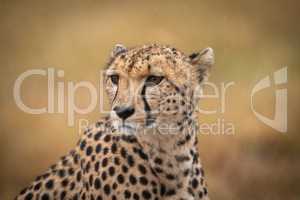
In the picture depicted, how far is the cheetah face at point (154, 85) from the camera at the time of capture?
1.93 meters

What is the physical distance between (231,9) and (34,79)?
100 cm

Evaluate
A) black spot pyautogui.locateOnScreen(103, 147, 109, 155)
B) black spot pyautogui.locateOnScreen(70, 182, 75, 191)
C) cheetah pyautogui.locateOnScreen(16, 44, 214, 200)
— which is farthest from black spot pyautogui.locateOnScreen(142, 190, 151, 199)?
black spot pyautogui.locateOnScreen(70, 182, 75, 191)

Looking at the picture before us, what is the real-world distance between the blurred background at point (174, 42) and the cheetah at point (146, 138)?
37cm

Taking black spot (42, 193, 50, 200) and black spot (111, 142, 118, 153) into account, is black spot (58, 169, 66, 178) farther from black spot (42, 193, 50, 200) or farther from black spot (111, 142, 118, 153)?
black spot (111, 142, 118, 153)

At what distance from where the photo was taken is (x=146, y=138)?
1990 millimetres

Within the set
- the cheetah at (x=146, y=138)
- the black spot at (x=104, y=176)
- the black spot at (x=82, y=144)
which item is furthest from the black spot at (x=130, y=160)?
the black spot at (x=82, y=144)

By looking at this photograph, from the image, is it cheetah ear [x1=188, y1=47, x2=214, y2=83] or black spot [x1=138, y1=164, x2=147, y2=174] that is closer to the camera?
black spot [x1=138, y1=164, x2=147, y2=174]

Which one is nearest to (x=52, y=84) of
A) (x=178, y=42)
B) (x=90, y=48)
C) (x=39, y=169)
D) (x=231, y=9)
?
(x=90, y=48)

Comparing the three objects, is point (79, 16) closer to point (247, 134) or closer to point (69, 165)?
point (69, 165)

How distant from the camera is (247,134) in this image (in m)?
2.46

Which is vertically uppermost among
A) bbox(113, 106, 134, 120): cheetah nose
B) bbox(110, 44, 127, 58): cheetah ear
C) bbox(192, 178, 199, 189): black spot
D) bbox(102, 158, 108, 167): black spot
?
bbox(110, 44, 127, 58): cheetah ear

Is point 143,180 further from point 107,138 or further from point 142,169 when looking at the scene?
point 107,138

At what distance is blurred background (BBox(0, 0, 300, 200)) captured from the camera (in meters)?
2.43

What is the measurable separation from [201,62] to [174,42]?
13.1 inches
